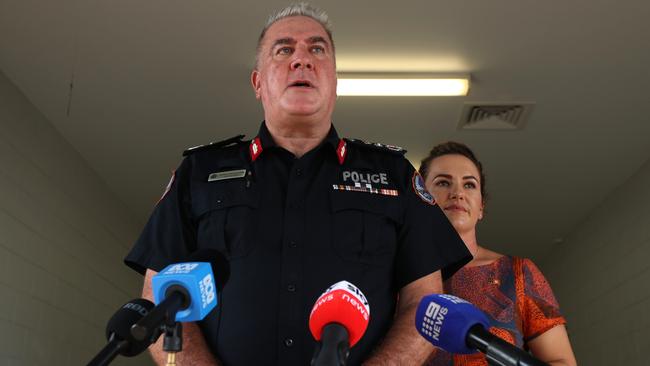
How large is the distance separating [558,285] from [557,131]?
3.37 meters

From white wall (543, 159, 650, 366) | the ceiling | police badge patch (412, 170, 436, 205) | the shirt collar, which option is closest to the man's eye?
the shirt collar

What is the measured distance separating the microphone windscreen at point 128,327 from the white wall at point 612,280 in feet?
16.8

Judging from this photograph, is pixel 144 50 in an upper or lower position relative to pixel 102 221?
upper

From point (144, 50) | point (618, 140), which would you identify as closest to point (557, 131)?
point (618, 140)

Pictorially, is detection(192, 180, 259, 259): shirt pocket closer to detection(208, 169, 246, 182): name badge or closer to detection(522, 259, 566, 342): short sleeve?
detection(208, 169, 246, 182): name badge

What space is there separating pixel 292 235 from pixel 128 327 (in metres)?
0.78

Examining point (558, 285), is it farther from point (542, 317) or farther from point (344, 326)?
point (344, 326)

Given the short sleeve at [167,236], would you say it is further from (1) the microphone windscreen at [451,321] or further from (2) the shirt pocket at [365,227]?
(1) the microphone windscreen at [451,321]

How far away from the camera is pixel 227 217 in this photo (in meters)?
1.75

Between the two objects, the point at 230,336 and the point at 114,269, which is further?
the point at 114,269

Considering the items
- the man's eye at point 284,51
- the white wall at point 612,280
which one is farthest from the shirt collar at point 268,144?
the white wall at point 612,280

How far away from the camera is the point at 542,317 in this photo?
2289 mm

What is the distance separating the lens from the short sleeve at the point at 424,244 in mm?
1724

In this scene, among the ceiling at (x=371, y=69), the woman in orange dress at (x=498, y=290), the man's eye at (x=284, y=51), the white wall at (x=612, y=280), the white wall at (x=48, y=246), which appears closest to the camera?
the man's eye at (x=284, y=51)
